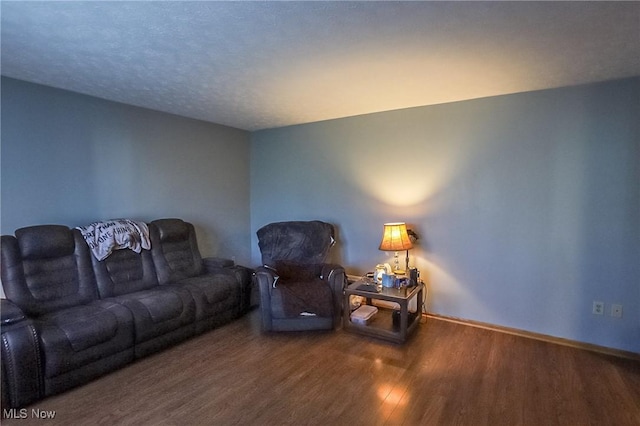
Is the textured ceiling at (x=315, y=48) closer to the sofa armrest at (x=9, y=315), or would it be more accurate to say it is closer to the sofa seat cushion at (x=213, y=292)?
the sofa armrest at (x=9, y=315)

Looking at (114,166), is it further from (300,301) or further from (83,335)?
(300,301)

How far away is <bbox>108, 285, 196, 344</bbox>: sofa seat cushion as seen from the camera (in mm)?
2607

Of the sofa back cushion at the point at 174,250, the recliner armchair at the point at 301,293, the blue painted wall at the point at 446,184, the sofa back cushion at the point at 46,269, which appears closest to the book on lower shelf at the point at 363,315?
the recliner armchair at the point at 301,293

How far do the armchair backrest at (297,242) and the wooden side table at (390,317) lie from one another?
2.11 ft

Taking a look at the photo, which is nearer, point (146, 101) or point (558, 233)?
point (558, 233)

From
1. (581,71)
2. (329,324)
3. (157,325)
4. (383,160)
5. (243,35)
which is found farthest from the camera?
(383,160)

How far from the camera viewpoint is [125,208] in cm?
338

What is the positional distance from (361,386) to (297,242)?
1832 mm

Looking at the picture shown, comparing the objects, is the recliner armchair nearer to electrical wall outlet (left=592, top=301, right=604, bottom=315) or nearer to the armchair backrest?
the armchair backrest

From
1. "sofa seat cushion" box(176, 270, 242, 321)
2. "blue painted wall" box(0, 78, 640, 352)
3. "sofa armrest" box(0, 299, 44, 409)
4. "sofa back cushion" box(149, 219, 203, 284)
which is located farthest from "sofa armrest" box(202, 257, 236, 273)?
"sofa armrest" box(0, 299, 44, 409)

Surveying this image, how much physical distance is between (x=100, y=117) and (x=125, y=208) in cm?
91

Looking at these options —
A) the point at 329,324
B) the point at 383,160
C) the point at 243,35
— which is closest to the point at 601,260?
the point at 383,160

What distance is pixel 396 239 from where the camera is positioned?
3168 millimetres

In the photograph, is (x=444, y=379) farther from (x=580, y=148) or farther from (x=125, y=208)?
(x=125, y=208)
